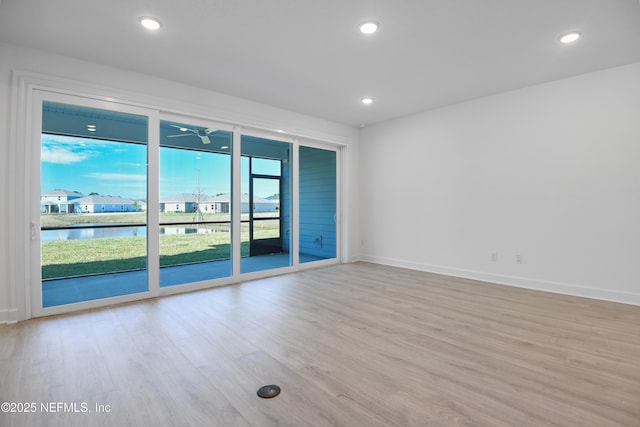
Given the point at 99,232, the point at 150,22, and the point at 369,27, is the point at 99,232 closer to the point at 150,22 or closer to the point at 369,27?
the point at 150,22

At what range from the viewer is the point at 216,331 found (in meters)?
2.91

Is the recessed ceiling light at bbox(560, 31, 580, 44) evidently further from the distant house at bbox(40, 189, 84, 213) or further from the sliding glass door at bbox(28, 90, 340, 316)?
the distant house at bbox(40, 189, 84, 213)

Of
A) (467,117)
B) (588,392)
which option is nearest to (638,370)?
(588,392)

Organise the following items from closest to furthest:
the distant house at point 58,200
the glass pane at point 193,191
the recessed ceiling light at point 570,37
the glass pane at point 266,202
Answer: the recessed ceiling light at point 570,37 < the distant house at point 58,200 < the glass pane at point 193,191 < the glass pane at point 266,202

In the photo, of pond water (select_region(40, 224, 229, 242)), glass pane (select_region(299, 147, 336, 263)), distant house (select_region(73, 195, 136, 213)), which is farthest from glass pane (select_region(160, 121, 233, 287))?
glass pane (select_region(299, 147, 336, 263))

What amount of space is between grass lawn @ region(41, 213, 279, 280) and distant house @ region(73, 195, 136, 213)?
3.1 inches

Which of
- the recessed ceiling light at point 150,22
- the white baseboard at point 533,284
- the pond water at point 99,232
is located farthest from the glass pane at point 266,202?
the recessed ceiling light at point 150,22

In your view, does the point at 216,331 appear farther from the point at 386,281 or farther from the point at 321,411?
the point at 386,281

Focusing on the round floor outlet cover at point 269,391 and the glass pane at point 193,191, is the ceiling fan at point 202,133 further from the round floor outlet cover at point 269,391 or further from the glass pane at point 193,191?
the round floor outlet cover at point 269,391

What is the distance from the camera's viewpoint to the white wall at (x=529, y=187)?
12.3 feet

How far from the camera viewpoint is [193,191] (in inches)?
188

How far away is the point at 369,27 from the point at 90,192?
3715 mm

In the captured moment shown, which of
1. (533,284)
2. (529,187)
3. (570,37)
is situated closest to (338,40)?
(570,37)

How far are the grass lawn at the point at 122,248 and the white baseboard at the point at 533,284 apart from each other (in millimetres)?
2876
